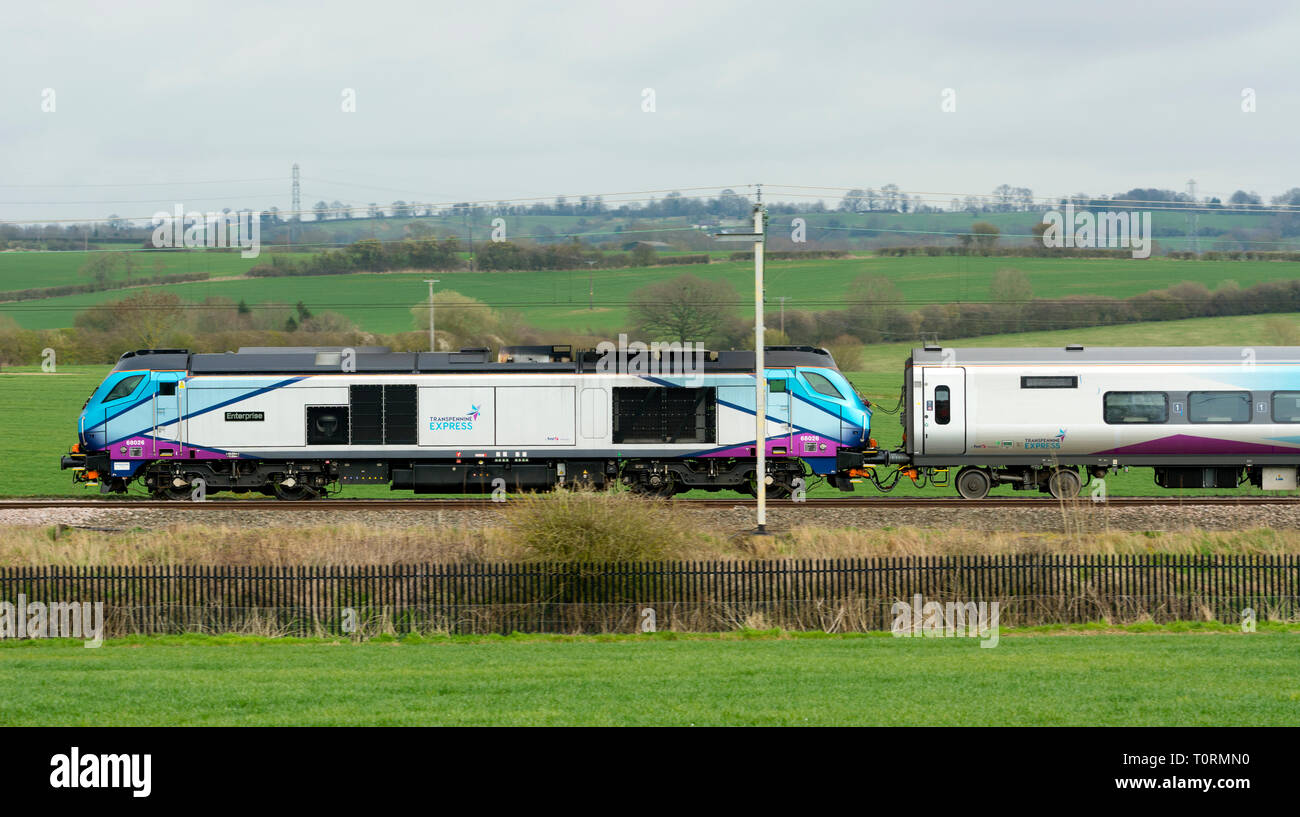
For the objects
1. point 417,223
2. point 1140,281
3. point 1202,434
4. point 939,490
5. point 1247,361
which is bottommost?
point 939,490

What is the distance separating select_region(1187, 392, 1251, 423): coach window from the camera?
96.4ft

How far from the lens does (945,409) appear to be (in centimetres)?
2967

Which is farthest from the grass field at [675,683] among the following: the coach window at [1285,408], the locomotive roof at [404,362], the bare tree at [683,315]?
the bare tree at [683,315]

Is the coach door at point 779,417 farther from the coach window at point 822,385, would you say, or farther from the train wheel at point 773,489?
the train wheel at point 773,489

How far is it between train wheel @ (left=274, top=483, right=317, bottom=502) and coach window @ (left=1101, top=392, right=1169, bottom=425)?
67.6 ft

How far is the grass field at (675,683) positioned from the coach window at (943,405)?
1292 centimetres

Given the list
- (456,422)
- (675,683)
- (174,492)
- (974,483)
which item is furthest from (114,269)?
(675,683)

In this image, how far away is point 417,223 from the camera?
332ft

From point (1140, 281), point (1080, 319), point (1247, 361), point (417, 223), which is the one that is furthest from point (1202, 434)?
point (417, 223)

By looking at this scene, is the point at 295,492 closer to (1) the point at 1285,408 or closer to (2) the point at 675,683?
(2) the point at 675,683

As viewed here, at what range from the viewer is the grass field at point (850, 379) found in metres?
40.5

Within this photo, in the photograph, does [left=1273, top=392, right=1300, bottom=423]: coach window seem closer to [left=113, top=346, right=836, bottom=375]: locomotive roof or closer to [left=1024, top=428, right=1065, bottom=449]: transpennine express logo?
[left=1024, top=428, right=1065, bottom=449]: transpennine express logo
